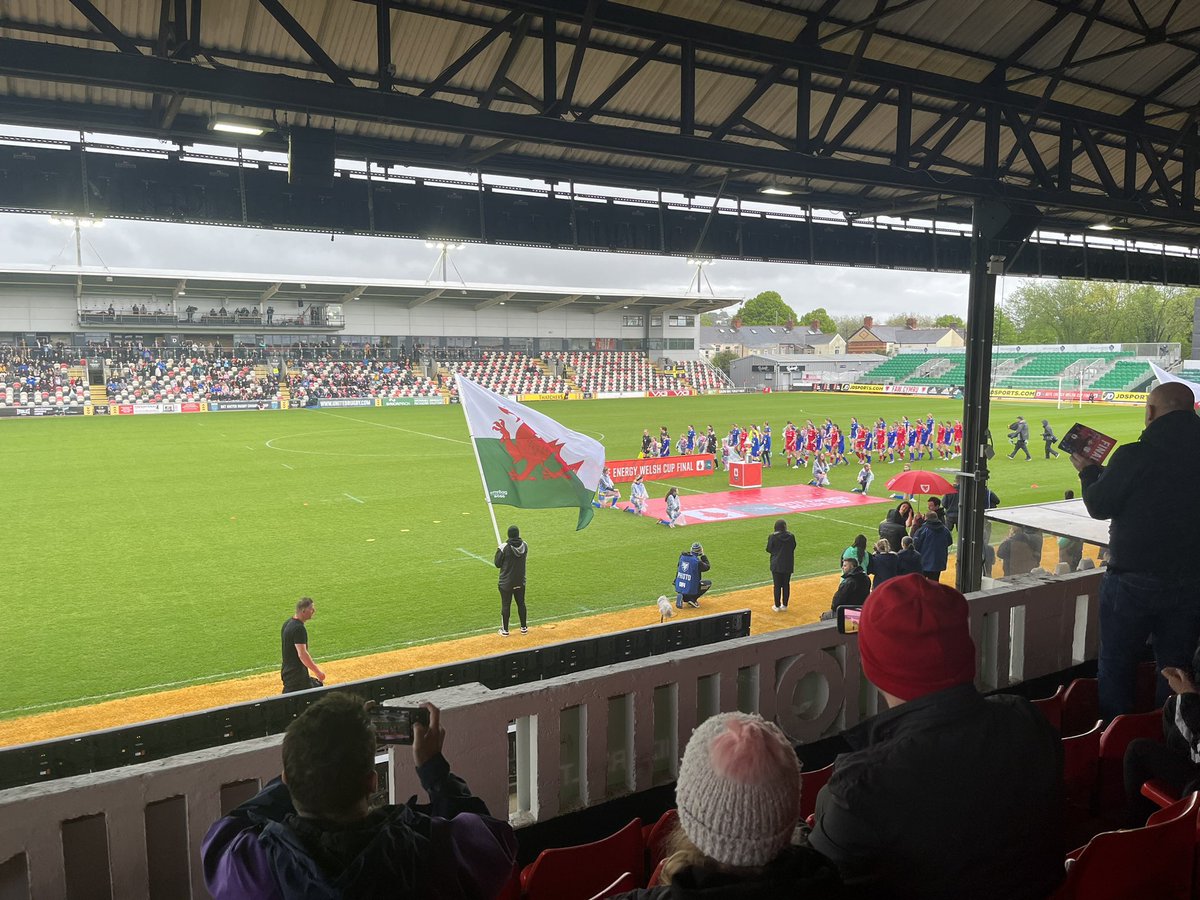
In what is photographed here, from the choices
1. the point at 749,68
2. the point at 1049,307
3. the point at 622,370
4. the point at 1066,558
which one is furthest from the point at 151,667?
the point at 1049,307

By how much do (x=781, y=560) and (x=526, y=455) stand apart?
3.48 meters

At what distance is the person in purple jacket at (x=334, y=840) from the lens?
1.71 meters

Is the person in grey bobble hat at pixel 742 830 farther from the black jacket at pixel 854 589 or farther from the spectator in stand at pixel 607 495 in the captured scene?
the spectator in stand at pixel 607 495

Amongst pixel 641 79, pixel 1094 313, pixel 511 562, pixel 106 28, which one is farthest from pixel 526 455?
pixel 1094 313

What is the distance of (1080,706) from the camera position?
13.2ft

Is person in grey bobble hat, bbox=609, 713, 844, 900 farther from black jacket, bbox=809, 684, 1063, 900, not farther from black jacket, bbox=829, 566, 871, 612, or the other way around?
black jacket, bbox=829, 566, 871, 612

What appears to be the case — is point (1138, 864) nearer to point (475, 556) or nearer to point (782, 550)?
point (782, 550)

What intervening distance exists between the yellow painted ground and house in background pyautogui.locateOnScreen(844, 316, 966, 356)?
7920 cm

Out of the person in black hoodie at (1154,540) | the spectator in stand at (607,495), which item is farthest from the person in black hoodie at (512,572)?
the spectator in stand at (607,495)

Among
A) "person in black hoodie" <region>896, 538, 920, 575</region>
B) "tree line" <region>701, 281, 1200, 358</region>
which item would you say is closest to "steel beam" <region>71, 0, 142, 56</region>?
"person in black hoodie" <region>896, 538, 920, 575</region>

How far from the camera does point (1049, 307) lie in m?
61.0

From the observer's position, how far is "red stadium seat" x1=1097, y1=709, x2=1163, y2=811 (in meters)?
3.35

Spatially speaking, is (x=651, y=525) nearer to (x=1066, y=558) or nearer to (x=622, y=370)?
(x=1066, y=558)

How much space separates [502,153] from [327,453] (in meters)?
20.7
